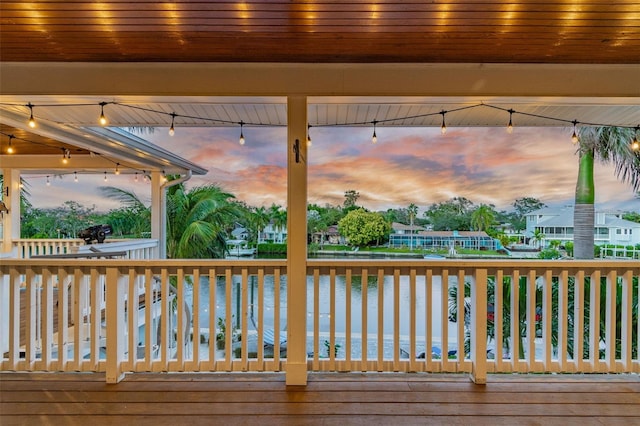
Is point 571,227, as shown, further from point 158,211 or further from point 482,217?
point 158,211

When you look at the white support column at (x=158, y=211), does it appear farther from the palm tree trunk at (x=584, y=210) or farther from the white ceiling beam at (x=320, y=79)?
the palm tree trunk at (x=584, y=210)

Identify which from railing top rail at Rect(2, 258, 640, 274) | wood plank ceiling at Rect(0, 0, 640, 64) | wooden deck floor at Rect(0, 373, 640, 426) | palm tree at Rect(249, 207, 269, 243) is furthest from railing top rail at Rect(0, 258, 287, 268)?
wood plank ceiling at Rect(0, 0, 640, 64)

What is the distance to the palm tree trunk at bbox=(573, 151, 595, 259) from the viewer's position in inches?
175

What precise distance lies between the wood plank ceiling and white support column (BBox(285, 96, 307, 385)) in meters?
0.44

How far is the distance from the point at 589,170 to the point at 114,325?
234 inches

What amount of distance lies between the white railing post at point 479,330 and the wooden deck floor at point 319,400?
9 centimetres

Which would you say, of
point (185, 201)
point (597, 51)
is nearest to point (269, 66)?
point (597, 51)

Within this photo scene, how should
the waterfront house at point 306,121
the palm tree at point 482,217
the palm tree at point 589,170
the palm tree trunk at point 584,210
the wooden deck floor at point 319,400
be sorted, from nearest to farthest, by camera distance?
the waterfront house at point 306,121, the wooden deck floor at point 319,400, the palm tree at point 482,217, the palm tree at point 589,170, the palm tree trunk at point 584,210

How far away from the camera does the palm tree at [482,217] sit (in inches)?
133

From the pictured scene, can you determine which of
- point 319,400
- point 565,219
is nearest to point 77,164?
point 319,400

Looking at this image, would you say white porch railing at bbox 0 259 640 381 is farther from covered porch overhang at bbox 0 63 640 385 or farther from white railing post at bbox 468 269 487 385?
covered porch overhang at bbox 0 63 640 385

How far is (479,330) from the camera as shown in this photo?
2.29m

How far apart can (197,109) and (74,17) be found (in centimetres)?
95

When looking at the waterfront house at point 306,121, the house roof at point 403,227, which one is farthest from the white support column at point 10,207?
the house roof at point 403,227
